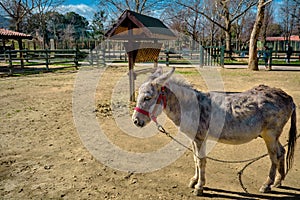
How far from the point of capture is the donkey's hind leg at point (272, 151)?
3.33 m

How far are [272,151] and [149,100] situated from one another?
193 centimetres

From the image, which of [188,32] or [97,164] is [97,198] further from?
[188,32]

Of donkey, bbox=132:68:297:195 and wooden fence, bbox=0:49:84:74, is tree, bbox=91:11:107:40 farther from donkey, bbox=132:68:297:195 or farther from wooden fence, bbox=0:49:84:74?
donkey, bbox=132:68:297:195

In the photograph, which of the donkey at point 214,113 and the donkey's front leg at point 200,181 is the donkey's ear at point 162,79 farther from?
the donkey's front leg at point 200,181

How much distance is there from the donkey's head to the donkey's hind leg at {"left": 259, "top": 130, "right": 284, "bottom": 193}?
62.7 inches

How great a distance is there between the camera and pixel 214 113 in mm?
3342

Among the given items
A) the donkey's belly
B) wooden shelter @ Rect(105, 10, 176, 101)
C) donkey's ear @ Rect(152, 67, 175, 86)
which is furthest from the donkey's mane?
wooden shelter @ Rect(105, 10, 176, 101)

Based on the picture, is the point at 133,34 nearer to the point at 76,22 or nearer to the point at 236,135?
the point at 236,135

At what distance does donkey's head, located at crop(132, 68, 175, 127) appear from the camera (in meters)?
3.16

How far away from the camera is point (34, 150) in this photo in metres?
4.81

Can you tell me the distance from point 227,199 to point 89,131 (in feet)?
12.1

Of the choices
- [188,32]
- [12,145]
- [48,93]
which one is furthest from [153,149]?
[188,32]

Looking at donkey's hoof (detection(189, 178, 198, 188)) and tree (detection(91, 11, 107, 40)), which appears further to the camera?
tree (detection(91, 11, 107, 40))

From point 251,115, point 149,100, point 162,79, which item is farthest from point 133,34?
point 251,115
